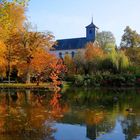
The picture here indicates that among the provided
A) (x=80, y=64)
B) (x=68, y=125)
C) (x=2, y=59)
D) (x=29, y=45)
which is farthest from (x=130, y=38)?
(x=68, y=125)

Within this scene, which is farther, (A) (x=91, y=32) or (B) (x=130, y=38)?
(A) (x=91, y=32)

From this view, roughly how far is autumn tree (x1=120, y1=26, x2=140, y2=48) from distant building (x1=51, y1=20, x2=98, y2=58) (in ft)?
55.0

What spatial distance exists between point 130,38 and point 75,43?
2398cm

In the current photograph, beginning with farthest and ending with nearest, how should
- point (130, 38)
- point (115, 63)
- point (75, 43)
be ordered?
point (75, 43)
point (130, 38)
point (115, 63)

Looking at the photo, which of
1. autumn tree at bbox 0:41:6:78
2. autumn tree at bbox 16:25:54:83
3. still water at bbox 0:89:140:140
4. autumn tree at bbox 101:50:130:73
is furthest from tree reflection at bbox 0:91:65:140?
autumn tree at bbox 101:50:130:73

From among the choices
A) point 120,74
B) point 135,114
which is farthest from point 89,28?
point 135,114

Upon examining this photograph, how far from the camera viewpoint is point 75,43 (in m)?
85.2

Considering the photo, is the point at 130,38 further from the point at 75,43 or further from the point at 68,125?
the point at 68,125

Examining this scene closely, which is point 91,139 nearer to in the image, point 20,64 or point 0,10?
point 0,10

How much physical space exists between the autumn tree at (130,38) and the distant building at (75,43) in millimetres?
16764

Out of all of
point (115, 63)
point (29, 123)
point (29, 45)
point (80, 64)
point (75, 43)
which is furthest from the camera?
point (75, 43)

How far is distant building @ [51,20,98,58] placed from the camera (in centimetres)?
8247

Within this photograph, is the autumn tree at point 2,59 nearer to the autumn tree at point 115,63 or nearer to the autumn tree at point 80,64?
the autumn tree at point 80,64

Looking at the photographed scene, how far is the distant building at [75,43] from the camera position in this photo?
82.5m
